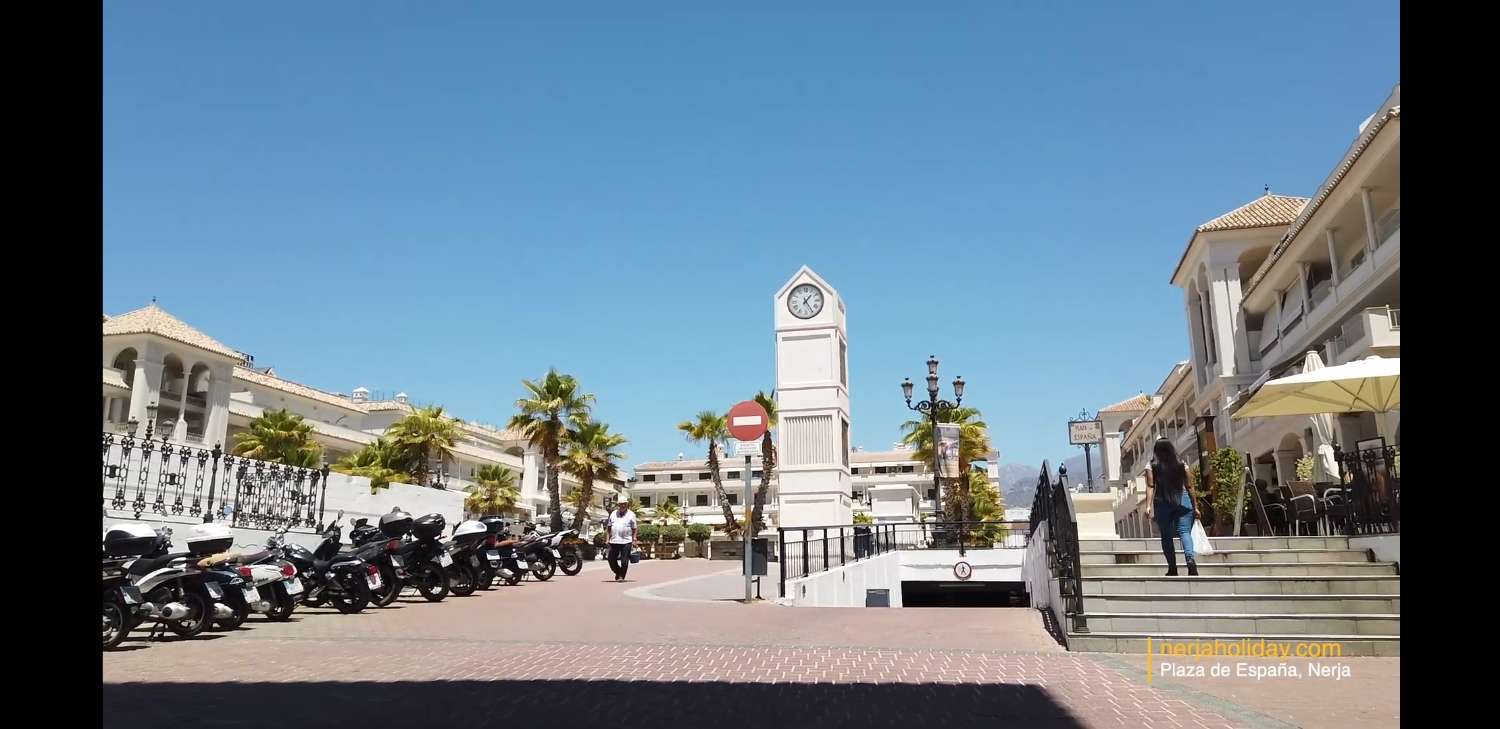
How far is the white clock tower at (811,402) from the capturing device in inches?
1204

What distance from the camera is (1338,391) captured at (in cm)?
1239

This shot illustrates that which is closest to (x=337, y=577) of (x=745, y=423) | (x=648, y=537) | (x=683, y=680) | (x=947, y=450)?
(x=745, y=423)

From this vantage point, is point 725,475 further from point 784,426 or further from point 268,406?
point 784,426

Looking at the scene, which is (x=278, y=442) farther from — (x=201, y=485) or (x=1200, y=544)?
(x=1200, y=544)

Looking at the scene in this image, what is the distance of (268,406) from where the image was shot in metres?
57.2

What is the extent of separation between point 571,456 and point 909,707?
37709mm

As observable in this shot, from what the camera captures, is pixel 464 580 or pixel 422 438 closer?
pixel 464 580

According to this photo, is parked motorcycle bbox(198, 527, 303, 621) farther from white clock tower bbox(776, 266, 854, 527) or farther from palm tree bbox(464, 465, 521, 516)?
palm tree bbox(464, 465, 521, 516)

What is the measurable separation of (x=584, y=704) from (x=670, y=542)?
35089mm

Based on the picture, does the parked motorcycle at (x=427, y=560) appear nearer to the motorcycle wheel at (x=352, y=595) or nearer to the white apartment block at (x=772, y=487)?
the motorcycle wheel at (x=352, y=595)

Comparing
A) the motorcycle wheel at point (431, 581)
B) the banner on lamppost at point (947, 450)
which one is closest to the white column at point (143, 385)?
the banner on lamppost at point (947, 450)

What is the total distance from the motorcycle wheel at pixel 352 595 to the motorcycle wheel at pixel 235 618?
218cm
